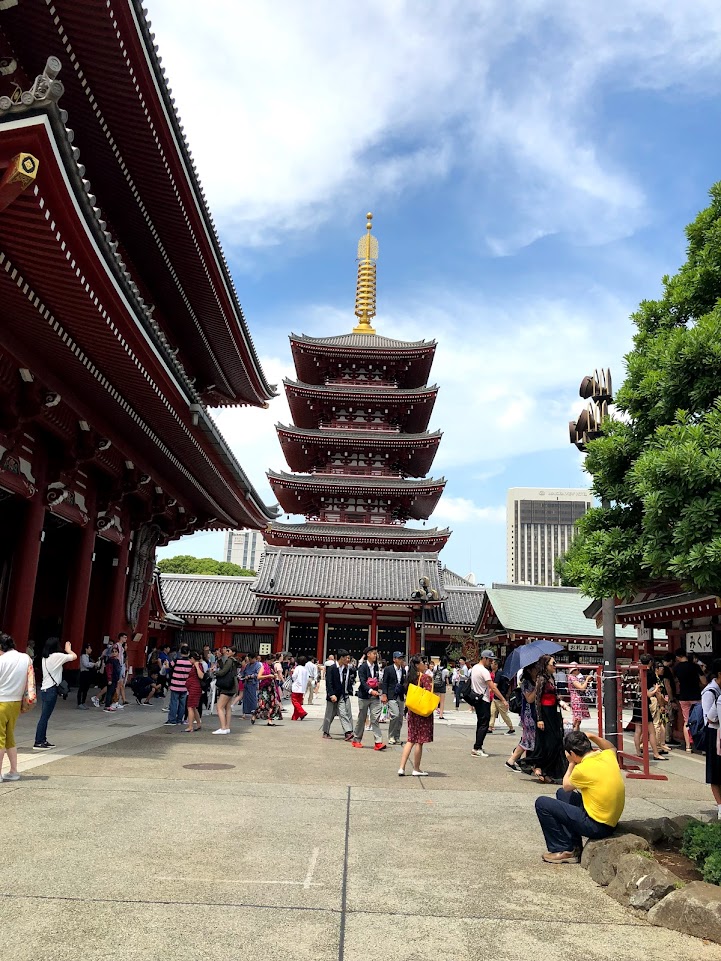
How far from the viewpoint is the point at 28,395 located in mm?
12109

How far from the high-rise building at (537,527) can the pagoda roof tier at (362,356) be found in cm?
12678

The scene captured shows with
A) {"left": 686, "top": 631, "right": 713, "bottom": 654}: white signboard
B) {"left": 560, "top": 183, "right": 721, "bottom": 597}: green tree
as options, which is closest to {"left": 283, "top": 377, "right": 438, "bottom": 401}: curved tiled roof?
{"left": 686, "top": 631, "right": 713, "bottom": 654}: white signboard

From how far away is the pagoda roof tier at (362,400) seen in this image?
→ 136 feet

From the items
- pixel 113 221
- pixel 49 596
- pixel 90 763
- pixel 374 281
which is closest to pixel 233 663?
pixel 90 763

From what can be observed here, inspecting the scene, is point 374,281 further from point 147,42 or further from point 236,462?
point 147,42

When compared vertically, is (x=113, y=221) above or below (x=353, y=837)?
above

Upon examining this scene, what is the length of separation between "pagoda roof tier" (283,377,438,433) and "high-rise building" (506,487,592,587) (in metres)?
127

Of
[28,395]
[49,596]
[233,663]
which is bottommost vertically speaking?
[233,663]

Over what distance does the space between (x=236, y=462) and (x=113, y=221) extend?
19.6 ft

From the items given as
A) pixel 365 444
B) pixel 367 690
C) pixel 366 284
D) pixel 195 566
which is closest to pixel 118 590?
pixel 367 690

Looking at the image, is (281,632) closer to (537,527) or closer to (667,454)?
(667,454)

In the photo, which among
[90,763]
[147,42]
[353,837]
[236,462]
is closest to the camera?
[353,837]

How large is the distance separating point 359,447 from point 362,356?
5.17 metres

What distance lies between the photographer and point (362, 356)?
139 feet
